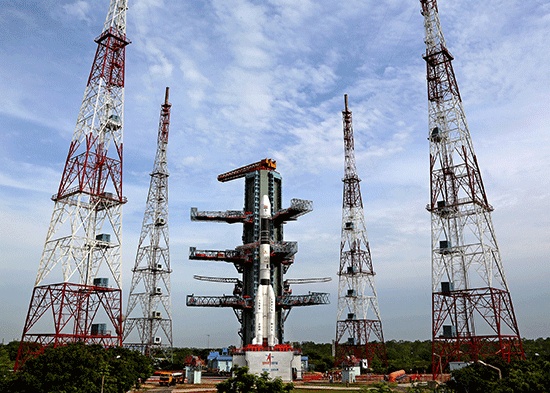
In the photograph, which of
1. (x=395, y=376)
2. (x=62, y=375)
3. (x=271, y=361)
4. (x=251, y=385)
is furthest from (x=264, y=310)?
(x=251, y=385)

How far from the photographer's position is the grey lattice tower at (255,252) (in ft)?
302

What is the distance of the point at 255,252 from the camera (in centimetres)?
9481

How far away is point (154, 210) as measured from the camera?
350ft

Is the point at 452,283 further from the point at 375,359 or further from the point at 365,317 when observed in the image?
the point at 375,359

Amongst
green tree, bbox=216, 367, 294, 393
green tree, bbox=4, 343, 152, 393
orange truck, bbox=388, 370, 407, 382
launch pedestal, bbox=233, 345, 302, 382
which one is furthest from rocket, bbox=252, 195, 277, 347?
green tree, bbox=216, 367, 294, 393

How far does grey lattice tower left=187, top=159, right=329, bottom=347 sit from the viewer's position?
92188 millimetres

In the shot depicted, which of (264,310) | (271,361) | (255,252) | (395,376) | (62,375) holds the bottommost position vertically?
(395,376)

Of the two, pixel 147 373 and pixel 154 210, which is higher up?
pixel 154 210

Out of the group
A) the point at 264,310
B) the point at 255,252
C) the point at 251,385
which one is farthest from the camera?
the point at 255,252

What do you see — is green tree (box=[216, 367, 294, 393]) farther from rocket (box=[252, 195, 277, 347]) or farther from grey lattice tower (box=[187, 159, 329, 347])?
grey lattice tower (box=[187, 159, 329, 347])

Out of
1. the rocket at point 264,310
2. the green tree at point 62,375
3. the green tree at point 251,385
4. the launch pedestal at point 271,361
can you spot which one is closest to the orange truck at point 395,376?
the launch pedestal at point 271,361

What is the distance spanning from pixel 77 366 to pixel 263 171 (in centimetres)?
6742

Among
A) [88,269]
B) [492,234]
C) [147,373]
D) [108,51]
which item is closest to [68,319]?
[88,269]

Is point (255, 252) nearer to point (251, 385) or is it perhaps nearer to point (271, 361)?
point (271, 361)
